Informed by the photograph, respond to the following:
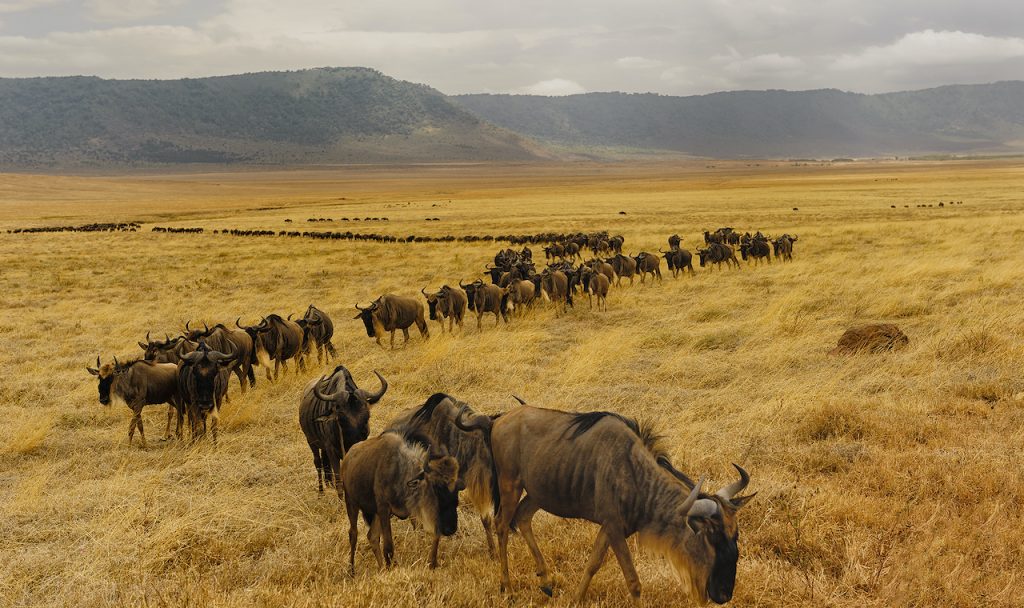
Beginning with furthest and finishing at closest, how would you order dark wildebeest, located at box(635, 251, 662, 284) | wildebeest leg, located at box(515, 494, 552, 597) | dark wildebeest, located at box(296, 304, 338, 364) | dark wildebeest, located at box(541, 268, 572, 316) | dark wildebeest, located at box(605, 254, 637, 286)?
dark wildebeest, located at box(635, 251, 662, 284) < dark wildebeest, located at box(605, 254, 637, 286) < dark wildebeest, located at box(541, 268, 572, 316) < dark wildebeest, located at box(296, 304, 338, 364) < wildebeest leg, located at box(515, 494, 552, 597)

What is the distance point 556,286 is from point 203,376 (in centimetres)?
1089

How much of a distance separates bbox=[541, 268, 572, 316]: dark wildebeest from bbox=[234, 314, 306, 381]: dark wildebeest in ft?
24.5

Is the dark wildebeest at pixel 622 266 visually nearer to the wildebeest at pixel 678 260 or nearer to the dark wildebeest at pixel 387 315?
the wildebeest at pixel 678 260

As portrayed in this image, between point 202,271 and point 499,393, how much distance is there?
71.3ft

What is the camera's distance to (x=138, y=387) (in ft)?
30.6

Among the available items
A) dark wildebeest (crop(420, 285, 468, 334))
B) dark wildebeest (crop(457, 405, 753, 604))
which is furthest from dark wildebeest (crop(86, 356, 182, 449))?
dark wildebeest (crop(420, 285, 468, 334))

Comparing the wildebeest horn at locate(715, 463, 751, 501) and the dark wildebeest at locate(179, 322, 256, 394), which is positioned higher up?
the wildebeest horn at locate(715, 463, 751, 501)

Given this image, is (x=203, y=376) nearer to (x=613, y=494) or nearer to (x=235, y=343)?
(x=235, y=343)

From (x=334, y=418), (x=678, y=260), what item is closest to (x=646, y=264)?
(x=678, y=260)

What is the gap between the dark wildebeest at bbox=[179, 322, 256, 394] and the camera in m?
11.1

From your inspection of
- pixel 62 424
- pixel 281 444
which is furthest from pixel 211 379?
pixel 62 424

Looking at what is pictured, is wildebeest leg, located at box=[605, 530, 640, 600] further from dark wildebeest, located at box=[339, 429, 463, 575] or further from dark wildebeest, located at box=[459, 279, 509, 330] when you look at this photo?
dark wildebeest, located at box=[459, 279, 509, 330]

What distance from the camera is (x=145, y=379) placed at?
936cm

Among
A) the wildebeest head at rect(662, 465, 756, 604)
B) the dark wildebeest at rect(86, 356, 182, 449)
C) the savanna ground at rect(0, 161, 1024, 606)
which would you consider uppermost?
the wildebeest head at rect(662, 465, 756, 604)
